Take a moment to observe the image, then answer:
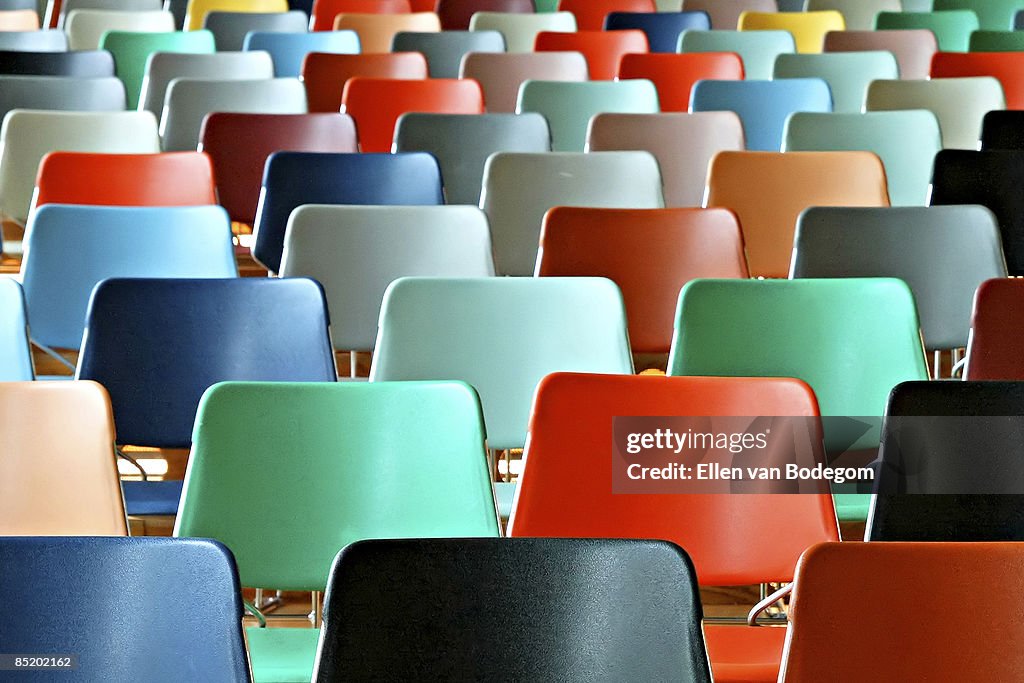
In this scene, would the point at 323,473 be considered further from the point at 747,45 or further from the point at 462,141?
the point at 747,45

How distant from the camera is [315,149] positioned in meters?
4.96

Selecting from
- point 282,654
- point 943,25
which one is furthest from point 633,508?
point 943,25

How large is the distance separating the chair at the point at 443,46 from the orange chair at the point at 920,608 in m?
5.14

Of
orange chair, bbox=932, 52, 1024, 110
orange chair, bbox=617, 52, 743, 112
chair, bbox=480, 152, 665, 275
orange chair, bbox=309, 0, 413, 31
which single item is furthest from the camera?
orange chair, bbox=309, 0, 413, 31

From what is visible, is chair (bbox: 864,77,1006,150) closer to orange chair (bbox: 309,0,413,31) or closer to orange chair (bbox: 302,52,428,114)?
orange chair (bbox: 302,52,428,114)

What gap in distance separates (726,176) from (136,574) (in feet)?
9.62

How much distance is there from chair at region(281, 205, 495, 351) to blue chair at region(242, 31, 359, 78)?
10.2 feet

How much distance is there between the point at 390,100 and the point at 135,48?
1.52 m

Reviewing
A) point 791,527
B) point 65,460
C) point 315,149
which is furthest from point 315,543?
point 315,149

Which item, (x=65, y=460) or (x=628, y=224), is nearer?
→ (x=65, y=460)

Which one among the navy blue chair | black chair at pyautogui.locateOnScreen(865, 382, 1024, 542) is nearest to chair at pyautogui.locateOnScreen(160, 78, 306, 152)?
the navy blue chair

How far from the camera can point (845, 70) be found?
6.13 metres

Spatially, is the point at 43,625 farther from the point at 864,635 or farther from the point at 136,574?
the point at 864,635

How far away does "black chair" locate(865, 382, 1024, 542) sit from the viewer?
2.34 m
